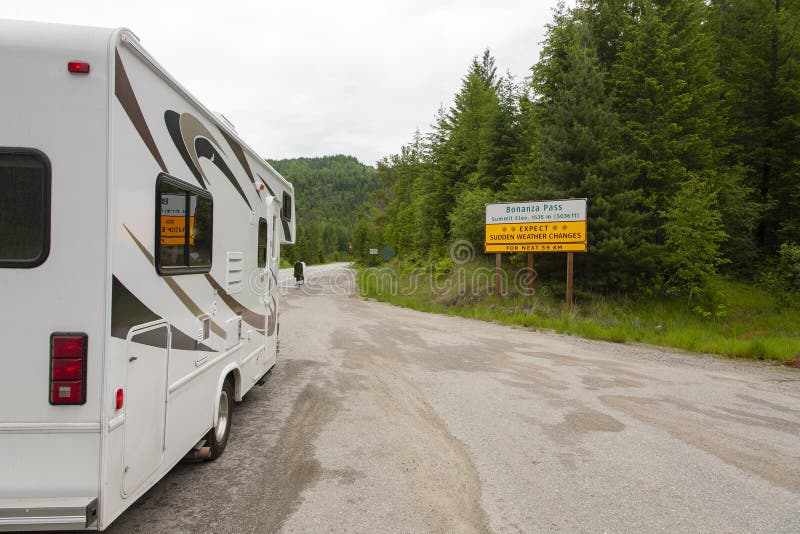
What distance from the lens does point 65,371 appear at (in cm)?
277

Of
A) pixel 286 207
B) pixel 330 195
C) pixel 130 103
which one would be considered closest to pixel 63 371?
pixel 130 103

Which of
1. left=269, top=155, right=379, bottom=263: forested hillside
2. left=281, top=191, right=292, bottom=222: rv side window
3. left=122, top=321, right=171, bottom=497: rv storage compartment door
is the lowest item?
left=122, top=321, right=171, bottom=497: rv storage compartment door

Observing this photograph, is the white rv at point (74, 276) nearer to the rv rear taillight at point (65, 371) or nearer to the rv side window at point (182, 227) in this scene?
the rv rear taillight at point (65, 371)

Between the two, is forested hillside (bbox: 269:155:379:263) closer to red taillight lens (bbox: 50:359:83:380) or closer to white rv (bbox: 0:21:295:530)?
white rv (bbox: 0:21:295:530)

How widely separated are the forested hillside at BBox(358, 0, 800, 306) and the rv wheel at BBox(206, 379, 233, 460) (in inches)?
596

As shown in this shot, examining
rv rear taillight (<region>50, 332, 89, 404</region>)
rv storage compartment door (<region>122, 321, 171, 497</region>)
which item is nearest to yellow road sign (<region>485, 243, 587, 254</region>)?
rv storage compartment door (<region>122, 321, 171, 497</region>)

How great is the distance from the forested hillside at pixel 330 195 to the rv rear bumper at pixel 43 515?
4356 inches

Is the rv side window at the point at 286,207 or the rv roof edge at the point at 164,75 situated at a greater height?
the rv roof edge at the point at 164,75

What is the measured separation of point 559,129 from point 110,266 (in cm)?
1851

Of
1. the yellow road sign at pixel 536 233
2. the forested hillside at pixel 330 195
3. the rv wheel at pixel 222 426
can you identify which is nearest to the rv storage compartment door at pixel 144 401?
the rv wheel at pixel 222 426

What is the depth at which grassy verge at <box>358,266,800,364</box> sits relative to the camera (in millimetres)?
11812

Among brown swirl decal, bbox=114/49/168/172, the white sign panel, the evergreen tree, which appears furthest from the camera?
the evergreen tree

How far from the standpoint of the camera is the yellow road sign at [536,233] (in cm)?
1695

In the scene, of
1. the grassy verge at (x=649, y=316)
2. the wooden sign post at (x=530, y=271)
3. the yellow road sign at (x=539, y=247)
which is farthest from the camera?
the wooden sign post at (x=530, y=271)
